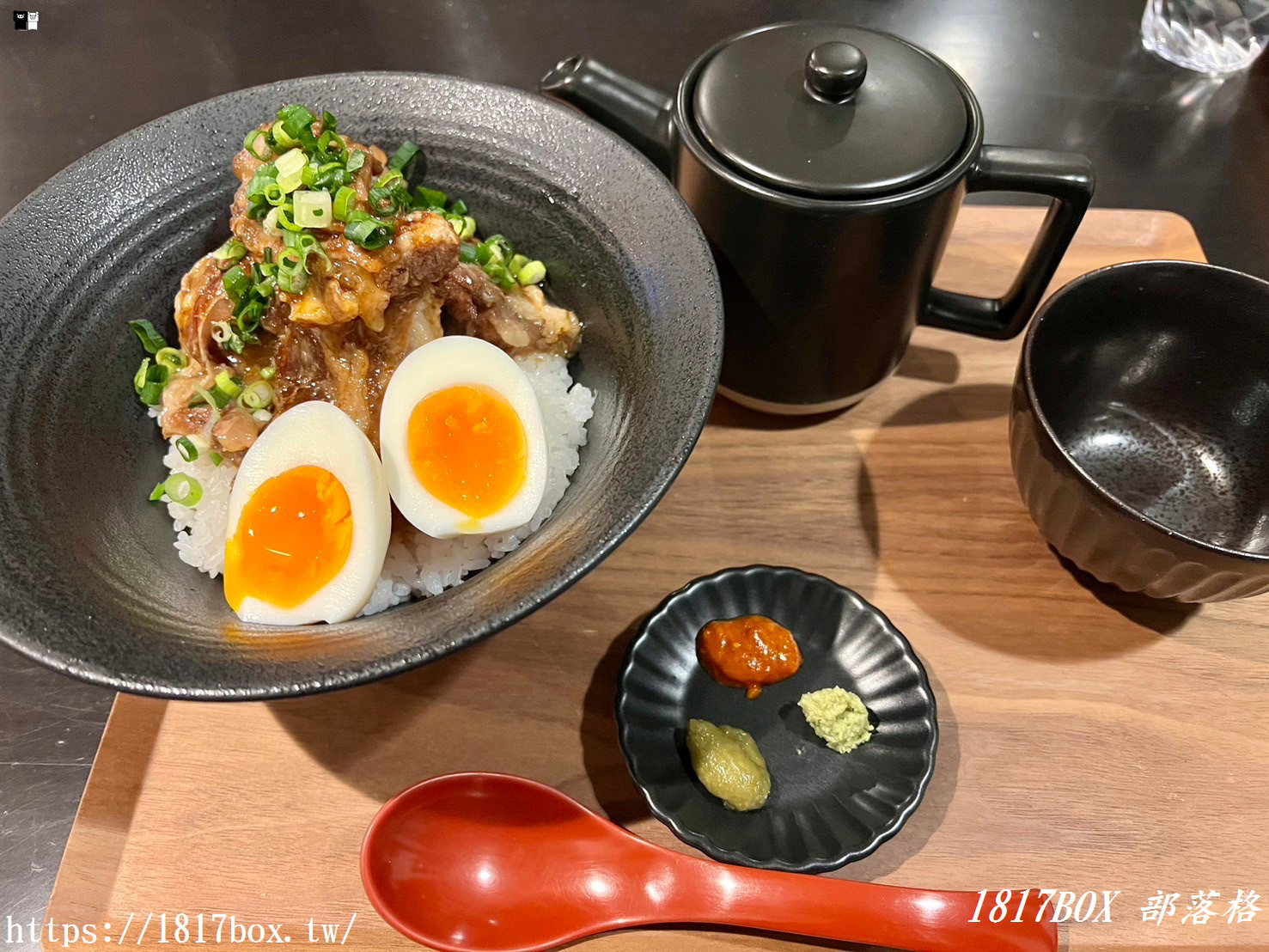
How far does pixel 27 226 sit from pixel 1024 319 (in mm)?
1703

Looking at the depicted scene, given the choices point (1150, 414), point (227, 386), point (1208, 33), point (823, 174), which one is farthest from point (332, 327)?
point (1208, 33)

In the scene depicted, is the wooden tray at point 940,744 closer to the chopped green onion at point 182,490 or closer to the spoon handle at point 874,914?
the spoon handle at point 874,914

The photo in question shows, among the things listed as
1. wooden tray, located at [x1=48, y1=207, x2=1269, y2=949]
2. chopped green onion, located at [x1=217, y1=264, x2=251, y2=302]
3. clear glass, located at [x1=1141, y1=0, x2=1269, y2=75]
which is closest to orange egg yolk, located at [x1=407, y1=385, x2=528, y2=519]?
wooden tray, located at [x1=48, y1=207, x2=1269, y2=949]

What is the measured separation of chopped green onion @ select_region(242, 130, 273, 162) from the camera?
134 centimetres

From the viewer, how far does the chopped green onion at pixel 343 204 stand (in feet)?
4.22

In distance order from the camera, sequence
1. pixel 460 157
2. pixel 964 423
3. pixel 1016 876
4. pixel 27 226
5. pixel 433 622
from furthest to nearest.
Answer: pixel 964 423, pixel 460 157, pixel 27 226, pixel 1016 876, pixel 433 622

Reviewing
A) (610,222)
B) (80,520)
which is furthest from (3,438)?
(610,222)

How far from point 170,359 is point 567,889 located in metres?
1.09

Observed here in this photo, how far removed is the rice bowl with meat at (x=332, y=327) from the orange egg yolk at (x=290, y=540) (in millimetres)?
24

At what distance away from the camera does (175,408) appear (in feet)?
4.59

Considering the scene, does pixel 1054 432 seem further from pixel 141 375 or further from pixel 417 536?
pixel 141 375

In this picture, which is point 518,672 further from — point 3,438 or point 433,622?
point 3,438

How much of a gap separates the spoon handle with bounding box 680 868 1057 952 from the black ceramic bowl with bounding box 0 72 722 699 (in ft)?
1.62

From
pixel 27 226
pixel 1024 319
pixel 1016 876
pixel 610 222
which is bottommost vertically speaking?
pixel 1016 876
